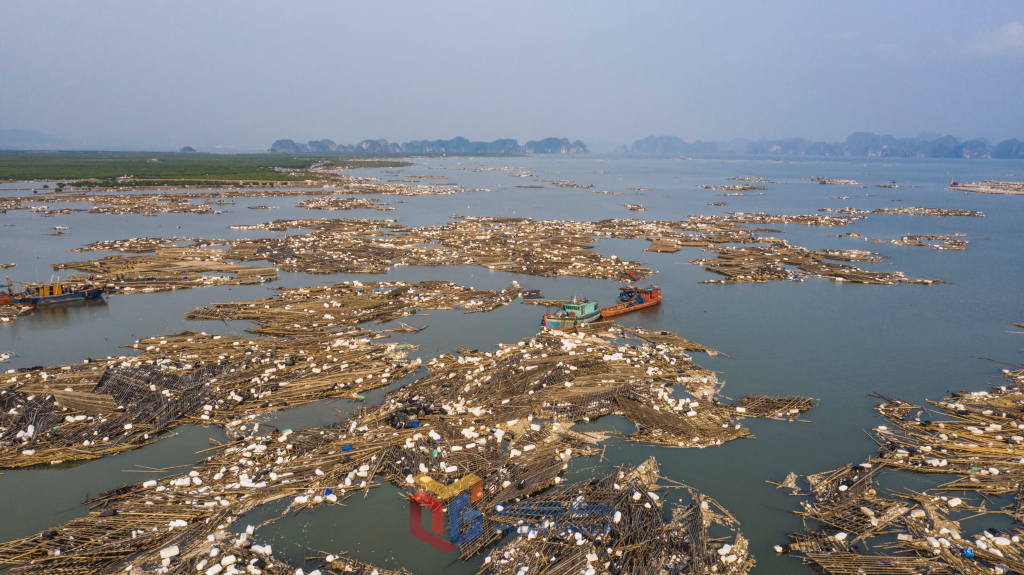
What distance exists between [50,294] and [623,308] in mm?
34919

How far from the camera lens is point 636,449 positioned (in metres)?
16.9

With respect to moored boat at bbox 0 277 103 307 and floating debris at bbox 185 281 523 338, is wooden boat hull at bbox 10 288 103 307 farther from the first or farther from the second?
floating debris at bbox 185 281 523 338

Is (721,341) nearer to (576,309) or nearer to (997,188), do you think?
(576,309)

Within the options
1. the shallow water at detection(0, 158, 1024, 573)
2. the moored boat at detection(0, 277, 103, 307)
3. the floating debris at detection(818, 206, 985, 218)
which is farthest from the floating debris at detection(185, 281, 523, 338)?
the floating debris at detection(818, 206, 985, 218)

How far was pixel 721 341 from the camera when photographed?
2681cm

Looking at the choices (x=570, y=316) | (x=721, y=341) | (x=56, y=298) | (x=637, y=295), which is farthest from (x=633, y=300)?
(x=56, y=298)

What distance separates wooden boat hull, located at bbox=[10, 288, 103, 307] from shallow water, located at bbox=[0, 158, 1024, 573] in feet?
2.66

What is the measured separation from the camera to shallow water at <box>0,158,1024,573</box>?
13.8 m

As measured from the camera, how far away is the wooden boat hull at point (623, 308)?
1169 inches

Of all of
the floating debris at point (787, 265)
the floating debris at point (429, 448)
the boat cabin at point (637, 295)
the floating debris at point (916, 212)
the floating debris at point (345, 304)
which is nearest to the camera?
the floating debris at point (429, 448)

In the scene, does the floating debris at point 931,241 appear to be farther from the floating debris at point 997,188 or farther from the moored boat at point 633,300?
the floating debris at point 997,188

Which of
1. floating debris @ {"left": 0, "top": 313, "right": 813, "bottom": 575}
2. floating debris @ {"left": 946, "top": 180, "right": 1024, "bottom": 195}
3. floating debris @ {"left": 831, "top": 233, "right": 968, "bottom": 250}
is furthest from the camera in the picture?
floating debris @ {"left": 946, "top": 180, "right": 1024, "bottom": 195}

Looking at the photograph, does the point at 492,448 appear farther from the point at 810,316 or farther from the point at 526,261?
the point at 526,261

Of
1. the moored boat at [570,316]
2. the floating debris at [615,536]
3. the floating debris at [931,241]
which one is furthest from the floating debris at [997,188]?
the floating debris at [615,536]
